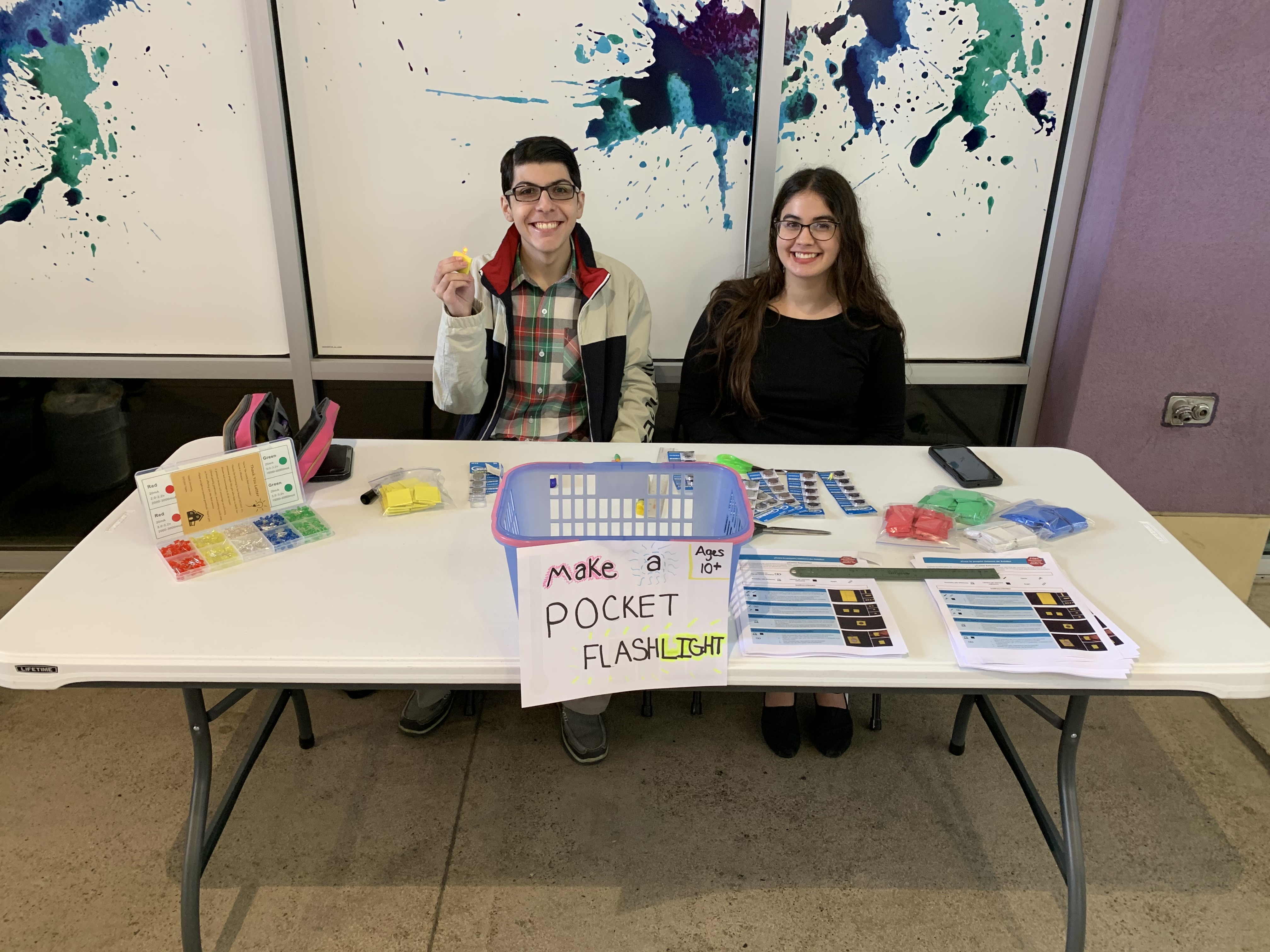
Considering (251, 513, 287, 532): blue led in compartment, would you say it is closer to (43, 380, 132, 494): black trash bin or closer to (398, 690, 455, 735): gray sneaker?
(398, 690, 455, 735): gray sneaker

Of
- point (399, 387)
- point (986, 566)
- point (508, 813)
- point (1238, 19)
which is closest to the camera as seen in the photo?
point (986, 566)

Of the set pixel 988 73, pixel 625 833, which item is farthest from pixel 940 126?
pixel 625 833

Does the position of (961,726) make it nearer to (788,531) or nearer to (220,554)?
(788,531)

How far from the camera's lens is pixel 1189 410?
2.28 m

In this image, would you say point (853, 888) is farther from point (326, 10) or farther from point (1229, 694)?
point (326, 10)

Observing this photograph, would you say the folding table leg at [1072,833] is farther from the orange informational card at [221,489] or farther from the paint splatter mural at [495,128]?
the paint splatter mural at [495,128]

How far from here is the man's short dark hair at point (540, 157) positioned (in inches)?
72.4

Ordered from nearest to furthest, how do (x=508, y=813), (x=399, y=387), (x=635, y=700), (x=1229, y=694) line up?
(x=1229, y=694) < (x=508, y=813) < (x=635, y=700) < (x=399, y=387)

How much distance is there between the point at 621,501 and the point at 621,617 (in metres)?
0.30

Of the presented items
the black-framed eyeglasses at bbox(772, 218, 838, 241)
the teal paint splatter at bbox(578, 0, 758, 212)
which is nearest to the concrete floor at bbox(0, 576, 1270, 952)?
the black-framed eyeglasses at bbox(772, 218, 838, 241)

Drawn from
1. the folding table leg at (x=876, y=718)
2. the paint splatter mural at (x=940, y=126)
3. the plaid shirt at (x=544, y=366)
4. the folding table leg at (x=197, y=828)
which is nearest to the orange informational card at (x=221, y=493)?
the folding table leg at (x=197, y=828)

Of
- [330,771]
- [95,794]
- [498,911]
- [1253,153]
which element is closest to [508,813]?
[498,911]

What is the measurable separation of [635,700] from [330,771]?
2.25 feet

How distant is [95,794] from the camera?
67.6 inches
